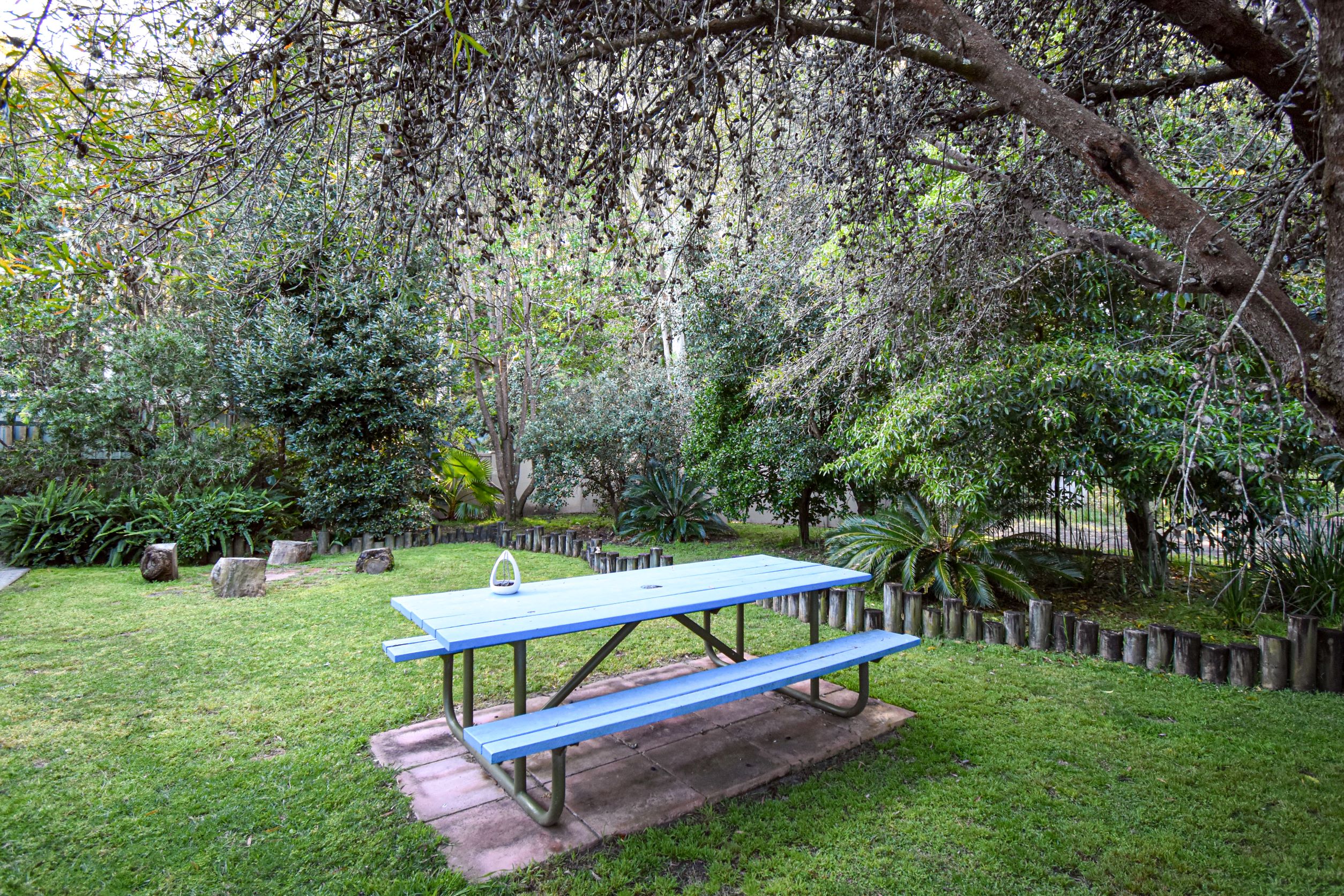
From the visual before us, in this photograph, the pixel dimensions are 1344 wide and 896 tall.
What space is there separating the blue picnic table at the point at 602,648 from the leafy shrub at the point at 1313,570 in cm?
345

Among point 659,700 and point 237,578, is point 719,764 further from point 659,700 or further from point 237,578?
point 237,578

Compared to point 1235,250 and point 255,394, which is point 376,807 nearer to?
point 1235,250

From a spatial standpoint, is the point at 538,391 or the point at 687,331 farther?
the point at 538,391

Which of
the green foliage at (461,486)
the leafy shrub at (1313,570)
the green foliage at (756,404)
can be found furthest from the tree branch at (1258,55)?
the green foliage at (461,486)

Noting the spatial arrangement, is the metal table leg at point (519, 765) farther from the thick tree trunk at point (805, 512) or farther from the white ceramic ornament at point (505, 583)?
the thick tree trunk at point (805, 512)

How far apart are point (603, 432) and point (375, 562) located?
3.97 m

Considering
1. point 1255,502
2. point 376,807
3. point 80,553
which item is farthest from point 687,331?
point 80,553

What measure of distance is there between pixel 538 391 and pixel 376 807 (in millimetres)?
10308

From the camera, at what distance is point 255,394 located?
27.9 feet

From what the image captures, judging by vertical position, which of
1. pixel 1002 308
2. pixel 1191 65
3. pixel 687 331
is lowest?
pixel 1002 308

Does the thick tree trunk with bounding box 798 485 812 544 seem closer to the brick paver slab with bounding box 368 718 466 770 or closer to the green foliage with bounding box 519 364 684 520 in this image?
the green foliage with bounding box 519 364 684 520

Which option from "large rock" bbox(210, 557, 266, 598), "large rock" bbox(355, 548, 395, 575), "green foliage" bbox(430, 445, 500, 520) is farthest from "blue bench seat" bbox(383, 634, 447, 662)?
"green foliage" bbox(430, 445, 500, 520)

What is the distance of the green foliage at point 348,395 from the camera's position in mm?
8391

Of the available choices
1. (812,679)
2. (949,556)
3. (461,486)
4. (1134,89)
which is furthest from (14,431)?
(1134,89)
